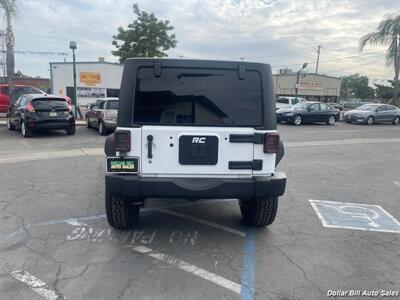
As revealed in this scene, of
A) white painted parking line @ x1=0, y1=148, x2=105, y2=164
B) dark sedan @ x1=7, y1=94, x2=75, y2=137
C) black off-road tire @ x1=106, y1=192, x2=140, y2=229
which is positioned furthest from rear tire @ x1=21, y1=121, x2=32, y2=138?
black off-road tire @ x1=106, y1=192, x2=140, y2=229

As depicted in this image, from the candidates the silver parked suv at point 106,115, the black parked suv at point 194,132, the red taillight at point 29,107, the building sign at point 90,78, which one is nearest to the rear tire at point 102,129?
the silver parked suv at point 106,115

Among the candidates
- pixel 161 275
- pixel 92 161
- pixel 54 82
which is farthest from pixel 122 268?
pixel 54 82

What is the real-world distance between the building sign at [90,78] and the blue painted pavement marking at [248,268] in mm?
30325

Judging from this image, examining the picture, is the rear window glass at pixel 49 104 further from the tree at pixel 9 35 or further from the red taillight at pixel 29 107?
the tree at pixel 9 35

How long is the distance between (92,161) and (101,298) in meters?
6.42

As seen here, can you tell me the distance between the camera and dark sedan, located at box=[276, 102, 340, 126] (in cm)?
2133

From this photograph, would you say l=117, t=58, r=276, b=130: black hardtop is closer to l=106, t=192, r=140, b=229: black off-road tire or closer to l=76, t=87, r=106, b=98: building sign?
l=106, t=192, r=140, b=229: black off-road tire

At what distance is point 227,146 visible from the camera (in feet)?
13.3

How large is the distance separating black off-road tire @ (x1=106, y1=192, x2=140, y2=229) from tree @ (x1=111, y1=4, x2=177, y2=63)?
2795cm

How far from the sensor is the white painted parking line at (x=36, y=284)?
3150 mm

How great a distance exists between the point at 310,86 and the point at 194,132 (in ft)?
192

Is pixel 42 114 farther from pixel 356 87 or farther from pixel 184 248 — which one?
pixel 356 87

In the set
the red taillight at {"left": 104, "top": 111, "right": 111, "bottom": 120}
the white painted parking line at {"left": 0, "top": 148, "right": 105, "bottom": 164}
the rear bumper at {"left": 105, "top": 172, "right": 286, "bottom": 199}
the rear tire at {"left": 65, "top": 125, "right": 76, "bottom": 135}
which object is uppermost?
the red taillight at {"left": 104, "top": 111, "right": 111, "bottom": 120}

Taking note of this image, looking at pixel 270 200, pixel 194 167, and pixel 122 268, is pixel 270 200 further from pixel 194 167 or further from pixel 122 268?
pixel 122 268
